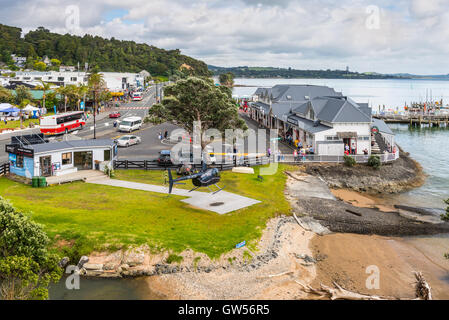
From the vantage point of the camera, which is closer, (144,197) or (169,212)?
(169,212)

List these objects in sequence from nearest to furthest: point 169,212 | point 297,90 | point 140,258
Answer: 1. point 140,258
2. point 169,212
3. point 297,90

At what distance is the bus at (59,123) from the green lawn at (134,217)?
23595mm

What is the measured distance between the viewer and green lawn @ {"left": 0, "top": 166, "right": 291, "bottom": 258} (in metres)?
21.1

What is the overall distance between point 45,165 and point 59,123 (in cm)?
2449

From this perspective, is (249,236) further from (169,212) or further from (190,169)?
(190,169)

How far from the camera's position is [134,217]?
79.5 feet

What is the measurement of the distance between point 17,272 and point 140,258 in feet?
25.0

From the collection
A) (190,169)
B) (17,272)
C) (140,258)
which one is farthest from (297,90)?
(17,272)

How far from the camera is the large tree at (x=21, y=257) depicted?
511 inches

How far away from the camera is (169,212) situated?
2556 centimetres

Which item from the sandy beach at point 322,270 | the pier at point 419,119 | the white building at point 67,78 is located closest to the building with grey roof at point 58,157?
the sandy beach at point 322,270

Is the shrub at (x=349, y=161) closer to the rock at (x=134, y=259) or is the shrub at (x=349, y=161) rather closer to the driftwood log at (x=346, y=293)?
the driftwood log at (x=346, y=293)

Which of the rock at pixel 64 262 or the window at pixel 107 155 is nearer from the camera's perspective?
the rock at pixel 64 262
